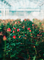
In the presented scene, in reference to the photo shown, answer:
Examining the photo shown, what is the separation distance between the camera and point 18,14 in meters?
27.9

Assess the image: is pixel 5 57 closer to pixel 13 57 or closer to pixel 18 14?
pixel 13 57

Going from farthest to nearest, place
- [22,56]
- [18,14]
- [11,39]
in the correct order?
[18,14] → [22,56] → [11,39]

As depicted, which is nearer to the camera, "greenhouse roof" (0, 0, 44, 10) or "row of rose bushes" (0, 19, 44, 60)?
"row of rose bushes" (0, 19, 44, 60)

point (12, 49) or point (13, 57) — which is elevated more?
point (12, 49)

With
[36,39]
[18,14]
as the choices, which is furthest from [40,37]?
[18,14]

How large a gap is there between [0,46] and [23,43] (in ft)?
1.52

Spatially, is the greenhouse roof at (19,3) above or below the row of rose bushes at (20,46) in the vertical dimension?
above

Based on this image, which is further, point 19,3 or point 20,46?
point 19,3

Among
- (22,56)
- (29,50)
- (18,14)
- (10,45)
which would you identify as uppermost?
(18,14)

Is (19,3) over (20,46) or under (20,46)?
over

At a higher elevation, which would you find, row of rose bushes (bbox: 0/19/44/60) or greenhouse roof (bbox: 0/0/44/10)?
greenhouse roof (bbox: 0/0/44/10)

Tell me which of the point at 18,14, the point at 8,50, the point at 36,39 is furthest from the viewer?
the point at 18,14

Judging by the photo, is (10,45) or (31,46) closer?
(10,45)

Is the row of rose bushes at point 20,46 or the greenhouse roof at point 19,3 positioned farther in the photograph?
the greenhouse roof at point 19,3
